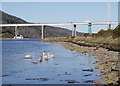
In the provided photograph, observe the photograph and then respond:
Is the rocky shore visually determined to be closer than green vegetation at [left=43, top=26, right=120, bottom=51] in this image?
Yes

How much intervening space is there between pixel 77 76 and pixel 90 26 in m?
136

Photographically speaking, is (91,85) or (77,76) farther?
(77,76)

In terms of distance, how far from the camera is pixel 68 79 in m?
18.9

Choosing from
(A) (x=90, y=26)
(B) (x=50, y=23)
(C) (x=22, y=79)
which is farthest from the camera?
(B) (x=50, y=23)

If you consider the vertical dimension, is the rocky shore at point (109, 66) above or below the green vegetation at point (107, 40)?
below

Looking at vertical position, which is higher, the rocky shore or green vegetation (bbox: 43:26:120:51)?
green vegetation (bbox: 43:26:120:51)

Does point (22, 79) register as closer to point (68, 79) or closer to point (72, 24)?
point (68, 79)

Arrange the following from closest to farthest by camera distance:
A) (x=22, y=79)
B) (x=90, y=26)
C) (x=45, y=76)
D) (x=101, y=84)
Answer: (x=101, y=84)
(x=22, y=79)
(x=45, y=76)
(x=90, y=26)

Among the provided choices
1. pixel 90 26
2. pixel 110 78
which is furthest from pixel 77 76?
pixel 90 26

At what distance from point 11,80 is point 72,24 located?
14318 centimetres

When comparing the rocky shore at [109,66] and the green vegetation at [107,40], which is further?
the green vegetation at [107,40]

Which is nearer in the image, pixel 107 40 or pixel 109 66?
pixel 109 66

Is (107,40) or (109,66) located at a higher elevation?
(107,40)

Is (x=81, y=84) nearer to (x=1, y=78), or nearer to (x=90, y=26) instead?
(x=1, y=78)
